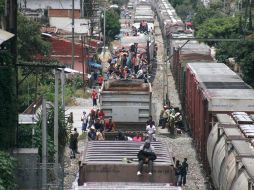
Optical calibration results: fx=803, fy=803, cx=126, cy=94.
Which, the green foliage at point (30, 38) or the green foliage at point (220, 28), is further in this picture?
the green foliage at point (220, 28)

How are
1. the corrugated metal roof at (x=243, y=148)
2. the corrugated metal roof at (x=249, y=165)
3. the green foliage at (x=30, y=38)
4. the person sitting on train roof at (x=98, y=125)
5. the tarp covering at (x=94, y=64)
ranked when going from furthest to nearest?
the tarp covering at (x=94, y=64) < the green foliage at (x=30, y=38) < the person sitting on train roof at (x=98, y=125) < the corrugated metal roof at (x=243, y=148) < the corrugated metal roof at (x=249, y=165)

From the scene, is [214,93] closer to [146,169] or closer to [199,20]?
[146,169]

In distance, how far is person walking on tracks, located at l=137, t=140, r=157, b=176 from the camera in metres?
11.8

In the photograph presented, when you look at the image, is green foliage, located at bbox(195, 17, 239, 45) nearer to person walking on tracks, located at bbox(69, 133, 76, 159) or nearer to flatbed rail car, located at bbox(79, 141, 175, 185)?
person walking on tracks, located at bbox(69, 133, 76, 159)

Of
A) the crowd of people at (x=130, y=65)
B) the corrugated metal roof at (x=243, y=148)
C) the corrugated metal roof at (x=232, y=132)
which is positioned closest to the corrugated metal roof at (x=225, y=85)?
the corrugated metal roof at (x=232, y=132)

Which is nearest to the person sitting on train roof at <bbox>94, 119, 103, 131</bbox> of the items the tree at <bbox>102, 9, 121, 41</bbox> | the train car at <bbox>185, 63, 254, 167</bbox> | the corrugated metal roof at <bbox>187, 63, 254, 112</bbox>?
the train car at <bbox>185, 63, 254, 167</bbox>

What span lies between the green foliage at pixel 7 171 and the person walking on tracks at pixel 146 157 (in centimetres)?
301

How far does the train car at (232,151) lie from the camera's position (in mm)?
11986

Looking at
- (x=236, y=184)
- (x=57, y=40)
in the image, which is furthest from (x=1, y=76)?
(x=57, y=40)

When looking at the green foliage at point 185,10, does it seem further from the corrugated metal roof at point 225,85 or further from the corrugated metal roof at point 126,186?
the corrugated metal roof at point 126,186

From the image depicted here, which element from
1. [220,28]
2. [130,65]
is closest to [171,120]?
[130,65]

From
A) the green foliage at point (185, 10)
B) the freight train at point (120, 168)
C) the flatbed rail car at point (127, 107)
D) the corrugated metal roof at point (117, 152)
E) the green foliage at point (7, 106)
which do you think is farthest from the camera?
the green foliage at point (185, 10)

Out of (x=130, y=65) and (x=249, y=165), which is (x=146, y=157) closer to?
(x=249, y=165)

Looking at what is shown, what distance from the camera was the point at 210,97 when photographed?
1800 centimetres
